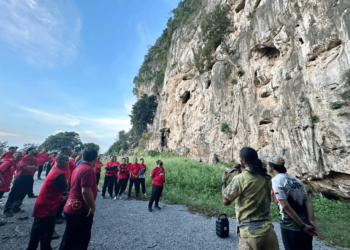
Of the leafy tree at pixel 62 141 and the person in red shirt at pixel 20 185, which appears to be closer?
the person in red shirt at pixel 20 185

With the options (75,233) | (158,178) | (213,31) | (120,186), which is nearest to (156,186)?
(158,178)

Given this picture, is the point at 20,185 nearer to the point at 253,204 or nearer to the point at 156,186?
the point at 156,186

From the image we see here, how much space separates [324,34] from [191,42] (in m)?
17.2

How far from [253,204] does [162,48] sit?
1306 inches

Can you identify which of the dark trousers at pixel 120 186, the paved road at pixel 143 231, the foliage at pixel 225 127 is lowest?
the paved road at pixel 143 231

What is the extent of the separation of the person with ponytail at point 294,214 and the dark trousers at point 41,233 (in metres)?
3.70

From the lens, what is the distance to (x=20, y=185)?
523cm

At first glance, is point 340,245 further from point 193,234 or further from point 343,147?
point 343,147

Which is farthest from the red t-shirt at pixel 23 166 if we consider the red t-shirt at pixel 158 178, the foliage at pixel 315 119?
the foliage at pixel 315 119

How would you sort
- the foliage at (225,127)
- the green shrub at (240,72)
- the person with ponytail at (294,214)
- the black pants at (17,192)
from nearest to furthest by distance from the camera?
the person with ponytail at (294,214)
the black pants at (17,192)
the green shrub at (240,72)
the foliage at (225,127)

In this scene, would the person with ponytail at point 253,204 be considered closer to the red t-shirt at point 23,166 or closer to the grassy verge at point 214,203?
the grassy verge at point 214,203

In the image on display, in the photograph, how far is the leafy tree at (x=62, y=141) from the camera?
1721 inches

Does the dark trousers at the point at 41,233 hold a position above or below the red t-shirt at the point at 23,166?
below

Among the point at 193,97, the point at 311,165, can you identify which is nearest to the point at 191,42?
the point at 193,97
